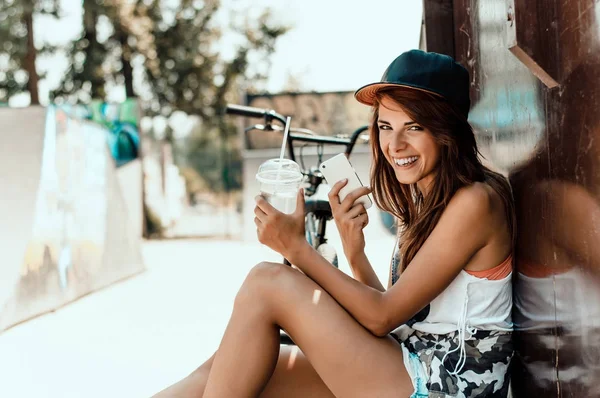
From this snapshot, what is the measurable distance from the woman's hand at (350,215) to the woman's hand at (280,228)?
0.15m

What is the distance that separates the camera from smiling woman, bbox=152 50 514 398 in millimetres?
1868

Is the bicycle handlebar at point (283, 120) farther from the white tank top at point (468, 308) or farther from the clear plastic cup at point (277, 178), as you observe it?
the white tank top at point (468, 308)

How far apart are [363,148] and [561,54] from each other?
13.1 m

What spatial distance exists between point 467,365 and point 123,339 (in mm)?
3680

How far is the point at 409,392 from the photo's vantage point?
1.85 meters

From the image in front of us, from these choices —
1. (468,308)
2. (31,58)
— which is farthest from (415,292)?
(31,58)

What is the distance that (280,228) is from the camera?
2.05 m

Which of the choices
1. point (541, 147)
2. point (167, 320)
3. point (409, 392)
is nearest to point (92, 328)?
point (167, 320)

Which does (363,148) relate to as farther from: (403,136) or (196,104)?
(403,136)

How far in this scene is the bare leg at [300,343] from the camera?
1.88 metres

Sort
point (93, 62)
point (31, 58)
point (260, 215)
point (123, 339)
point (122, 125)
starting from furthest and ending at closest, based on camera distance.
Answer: point (93, 62), point (31, 58), point (122, 125), point (123, 339), point (260, 215)

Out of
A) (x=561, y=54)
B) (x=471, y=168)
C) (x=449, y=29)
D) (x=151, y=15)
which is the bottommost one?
(x=471, y=168)

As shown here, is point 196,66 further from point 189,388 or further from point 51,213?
point 189,388

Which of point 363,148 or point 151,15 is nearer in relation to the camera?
point 363,148
